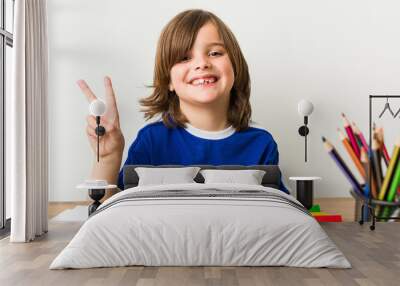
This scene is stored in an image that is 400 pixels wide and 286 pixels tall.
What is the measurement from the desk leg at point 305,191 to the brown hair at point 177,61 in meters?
0.86

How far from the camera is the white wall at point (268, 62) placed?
559cm

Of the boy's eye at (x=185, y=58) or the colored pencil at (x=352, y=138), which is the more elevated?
the boy's eye at (x=185, y=58)

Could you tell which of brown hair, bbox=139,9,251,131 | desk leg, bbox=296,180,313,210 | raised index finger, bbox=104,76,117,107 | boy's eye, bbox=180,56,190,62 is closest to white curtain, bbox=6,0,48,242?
raised index finger, bbox=104,76,117,107

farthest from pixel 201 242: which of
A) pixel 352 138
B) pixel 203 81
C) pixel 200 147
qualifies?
pixel 352 138

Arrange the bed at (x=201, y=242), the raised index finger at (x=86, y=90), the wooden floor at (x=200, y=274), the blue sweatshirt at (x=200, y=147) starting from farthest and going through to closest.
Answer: the raised index finger at (x=86, y=90)
the blue sweatshirt at (x=200, y=147)
the bed at (x=201, y=242)
the wooden floor at (x=200, y=274)

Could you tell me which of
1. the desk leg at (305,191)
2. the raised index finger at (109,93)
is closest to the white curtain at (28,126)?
the raised index finger at (109,93)

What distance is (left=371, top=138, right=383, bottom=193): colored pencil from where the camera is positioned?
363mm

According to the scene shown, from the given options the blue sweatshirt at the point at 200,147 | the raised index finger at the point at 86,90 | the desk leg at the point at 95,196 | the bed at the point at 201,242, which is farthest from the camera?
the raised index finger at the point at 86,90

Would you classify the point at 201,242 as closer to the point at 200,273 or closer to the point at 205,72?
the point at 200,273

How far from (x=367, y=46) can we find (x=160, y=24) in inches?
88.3

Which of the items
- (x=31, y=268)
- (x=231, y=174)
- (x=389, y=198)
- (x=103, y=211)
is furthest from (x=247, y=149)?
(x=389, y=198)

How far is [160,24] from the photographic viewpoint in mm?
5578

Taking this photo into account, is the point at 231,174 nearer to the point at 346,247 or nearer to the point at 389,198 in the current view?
the point at 346,247

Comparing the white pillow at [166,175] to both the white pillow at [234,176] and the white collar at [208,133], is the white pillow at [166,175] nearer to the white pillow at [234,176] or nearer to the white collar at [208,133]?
the white pillow at [234,176]
